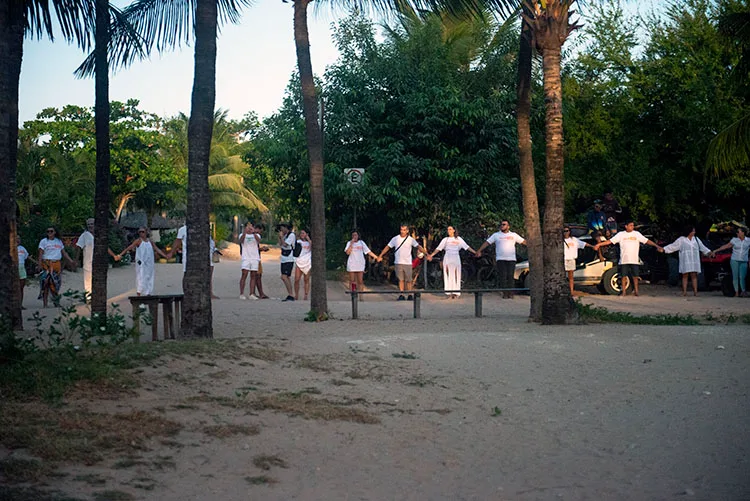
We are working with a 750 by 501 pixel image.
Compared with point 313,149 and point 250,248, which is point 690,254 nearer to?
point 250,248

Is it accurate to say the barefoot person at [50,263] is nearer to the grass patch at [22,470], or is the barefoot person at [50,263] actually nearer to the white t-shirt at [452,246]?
the white t-shirt at [452,246]

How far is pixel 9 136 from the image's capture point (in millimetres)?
12273

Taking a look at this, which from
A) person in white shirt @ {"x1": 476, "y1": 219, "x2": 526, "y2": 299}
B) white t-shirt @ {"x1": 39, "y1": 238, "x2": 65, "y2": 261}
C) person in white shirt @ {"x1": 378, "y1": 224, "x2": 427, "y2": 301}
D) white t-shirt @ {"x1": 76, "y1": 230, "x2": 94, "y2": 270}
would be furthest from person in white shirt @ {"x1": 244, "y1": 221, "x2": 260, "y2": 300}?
person in white shirt @ {"x1": 476, "y1": 219, "x2": 526, "y2": 299}

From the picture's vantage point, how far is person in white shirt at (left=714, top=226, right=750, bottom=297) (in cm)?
2142

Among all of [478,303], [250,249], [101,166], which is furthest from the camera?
[250,249]

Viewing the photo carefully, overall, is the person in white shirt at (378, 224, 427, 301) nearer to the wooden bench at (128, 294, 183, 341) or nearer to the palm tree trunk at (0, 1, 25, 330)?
the wooden bench at (128, 294, 183, 341)

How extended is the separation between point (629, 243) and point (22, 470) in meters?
18.7

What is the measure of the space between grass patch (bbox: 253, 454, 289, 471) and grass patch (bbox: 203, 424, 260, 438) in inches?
22.4

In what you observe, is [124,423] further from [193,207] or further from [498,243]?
[498,243]

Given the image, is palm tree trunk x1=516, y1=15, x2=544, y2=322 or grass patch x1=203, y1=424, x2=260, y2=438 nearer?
grass patch x1=203, y1=424, x2=260, y2=438

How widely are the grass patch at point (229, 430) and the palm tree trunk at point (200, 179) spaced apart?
5.17 metres

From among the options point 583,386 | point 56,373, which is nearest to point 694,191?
point 583,386

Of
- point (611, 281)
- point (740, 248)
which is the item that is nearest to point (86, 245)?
point (611, 281)

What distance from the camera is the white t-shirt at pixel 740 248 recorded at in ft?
70.1
